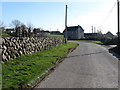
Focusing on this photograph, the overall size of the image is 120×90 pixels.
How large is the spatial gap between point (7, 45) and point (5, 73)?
10.5 feet

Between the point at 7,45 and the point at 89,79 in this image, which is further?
the point at 7,45

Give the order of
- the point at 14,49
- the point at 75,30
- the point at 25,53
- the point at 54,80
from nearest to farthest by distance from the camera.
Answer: the point at 54,80, the point at 14,49, the point at 25,53, the point at 75,30

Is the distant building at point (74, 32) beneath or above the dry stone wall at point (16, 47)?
above

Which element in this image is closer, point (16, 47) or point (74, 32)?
point (16, 47)

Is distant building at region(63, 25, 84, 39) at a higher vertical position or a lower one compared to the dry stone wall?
higher

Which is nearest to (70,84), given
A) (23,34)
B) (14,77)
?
(14,77)

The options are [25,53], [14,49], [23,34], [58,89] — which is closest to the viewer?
[58,89]

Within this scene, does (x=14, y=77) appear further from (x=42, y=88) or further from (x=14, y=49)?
(x=14, y=49)

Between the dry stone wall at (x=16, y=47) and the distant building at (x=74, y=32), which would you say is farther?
the distant building at (x=74, y=32)

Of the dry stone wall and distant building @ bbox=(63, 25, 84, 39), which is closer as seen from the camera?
the dry stone wall

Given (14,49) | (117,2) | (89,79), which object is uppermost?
(117,2)

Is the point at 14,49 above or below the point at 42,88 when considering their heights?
above

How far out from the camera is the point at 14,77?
691 centimetres

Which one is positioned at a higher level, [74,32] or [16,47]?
[74,32]
